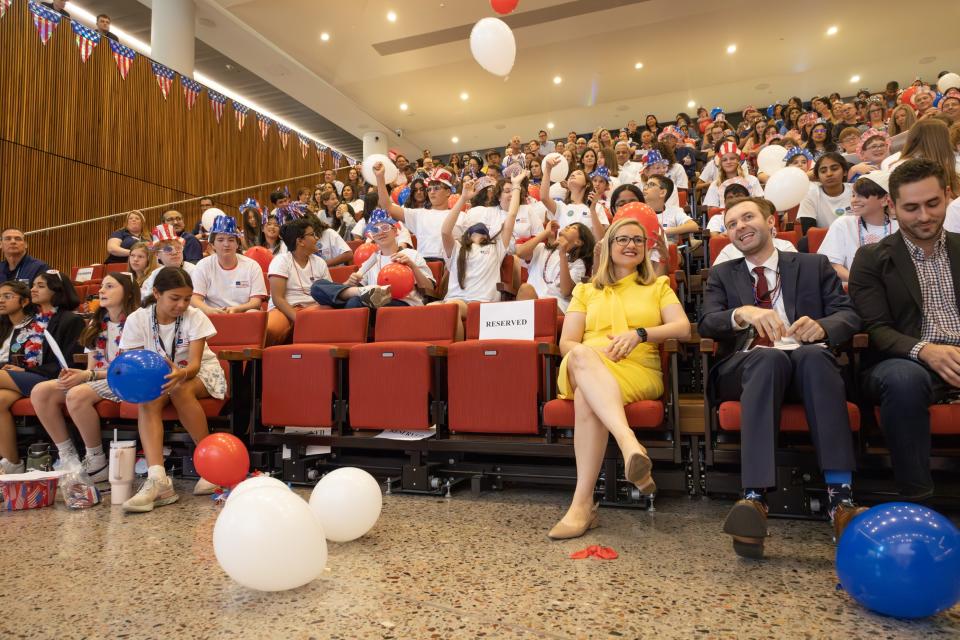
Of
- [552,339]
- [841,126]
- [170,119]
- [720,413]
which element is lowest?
[720,413]

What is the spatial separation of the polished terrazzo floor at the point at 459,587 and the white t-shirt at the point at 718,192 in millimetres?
3343

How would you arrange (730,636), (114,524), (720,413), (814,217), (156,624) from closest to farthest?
(730,636)
(156,624)
(720,413)
(114,524)
(814,217)

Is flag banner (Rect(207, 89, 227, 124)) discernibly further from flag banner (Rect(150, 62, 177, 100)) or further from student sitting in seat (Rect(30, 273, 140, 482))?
student sitting in seat (Rect(30, 273, 140, 482))

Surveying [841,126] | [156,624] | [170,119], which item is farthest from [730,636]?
[170,119]

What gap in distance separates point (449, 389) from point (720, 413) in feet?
3.33

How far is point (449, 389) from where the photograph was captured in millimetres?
2346

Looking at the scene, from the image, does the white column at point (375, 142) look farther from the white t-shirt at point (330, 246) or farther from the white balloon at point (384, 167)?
the white t-shirt at point (330, 246)

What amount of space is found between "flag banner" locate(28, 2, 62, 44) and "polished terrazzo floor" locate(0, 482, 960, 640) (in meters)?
6.52

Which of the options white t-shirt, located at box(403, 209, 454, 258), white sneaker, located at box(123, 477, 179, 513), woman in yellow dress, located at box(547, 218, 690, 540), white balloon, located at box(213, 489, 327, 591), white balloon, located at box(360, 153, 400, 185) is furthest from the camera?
white balloon, located at box(360, 153, 400, 185)

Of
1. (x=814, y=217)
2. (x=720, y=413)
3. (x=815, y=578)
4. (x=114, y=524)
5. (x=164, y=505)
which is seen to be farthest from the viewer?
(x=814, y=217)

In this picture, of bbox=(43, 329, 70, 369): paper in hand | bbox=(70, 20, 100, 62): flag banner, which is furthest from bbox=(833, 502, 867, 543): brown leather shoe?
bbox=(70, 20, 100, 62): flag banner

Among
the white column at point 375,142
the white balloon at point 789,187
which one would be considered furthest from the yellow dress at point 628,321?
the white column at point 375,142

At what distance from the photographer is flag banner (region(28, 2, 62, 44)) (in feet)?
20.3

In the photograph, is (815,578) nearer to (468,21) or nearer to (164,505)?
(164,505)
